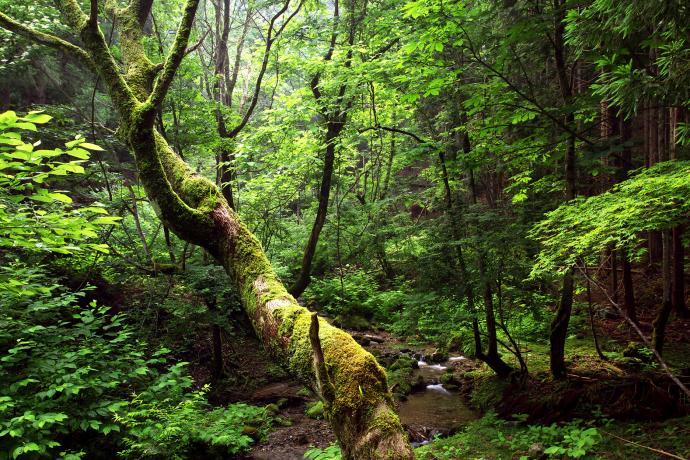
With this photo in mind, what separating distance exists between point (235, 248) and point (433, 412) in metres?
6.08

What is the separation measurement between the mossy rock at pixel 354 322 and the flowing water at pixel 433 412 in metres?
4.66

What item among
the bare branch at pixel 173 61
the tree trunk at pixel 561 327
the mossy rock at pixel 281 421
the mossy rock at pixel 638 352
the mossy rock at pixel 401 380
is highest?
the bare branch at pixel 173 61

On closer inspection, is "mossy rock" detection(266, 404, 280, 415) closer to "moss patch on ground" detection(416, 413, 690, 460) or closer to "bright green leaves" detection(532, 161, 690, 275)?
"moss patch on ground" detection(416, 413, 690, 460)

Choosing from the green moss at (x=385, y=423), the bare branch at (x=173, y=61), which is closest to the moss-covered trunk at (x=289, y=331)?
the green moss at (x=385, y=423)

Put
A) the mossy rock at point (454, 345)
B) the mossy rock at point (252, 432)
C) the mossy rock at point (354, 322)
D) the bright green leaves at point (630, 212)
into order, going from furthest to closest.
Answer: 1. the mossy rock at point (354, 322)
2. the mossy rock at point (454, 345)
3. the mossy rock at point (252, 432)
4. the bright green leaves at point (630, 212)

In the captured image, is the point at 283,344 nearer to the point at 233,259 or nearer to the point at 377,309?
the point at 233,259

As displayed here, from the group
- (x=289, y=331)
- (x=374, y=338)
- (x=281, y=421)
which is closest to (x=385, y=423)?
(x=289, y=331)

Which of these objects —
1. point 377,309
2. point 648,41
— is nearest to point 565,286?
point 648,41

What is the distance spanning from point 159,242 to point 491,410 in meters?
7.62

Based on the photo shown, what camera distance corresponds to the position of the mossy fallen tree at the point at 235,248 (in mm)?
2018

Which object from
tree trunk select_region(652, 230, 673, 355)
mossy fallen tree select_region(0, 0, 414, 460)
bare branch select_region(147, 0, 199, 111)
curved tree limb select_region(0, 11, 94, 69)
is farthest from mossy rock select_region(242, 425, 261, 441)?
tree trunk select_region(652, 230, 673, 355)

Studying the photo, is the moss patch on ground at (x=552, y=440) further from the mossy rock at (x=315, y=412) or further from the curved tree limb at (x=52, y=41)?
the curved tree limb at (x=52, y=41)

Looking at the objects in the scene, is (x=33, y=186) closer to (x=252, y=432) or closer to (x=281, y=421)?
(x=252, y=432)

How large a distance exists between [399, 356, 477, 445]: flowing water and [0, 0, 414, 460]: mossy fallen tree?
446 cm
